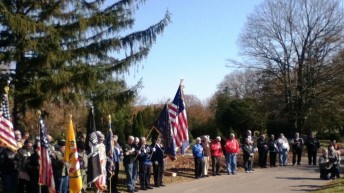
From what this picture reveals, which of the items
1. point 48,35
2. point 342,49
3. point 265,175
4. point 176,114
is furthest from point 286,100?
point 48,35

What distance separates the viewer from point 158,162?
1864cm

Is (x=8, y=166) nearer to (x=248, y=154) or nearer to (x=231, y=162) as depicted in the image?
(x=231, y=162)

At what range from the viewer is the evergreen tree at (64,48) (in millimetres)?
16531

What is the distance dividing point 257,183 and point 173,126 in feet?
12.4

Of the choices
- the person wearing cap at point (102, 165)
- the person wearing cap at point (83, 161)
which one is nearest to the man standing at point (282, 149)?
the person wearing cap at point (102, 165)

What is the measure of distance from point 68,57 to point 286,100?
23965 millimetres

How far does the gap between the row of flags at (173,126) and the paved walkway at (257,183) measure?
4.65 ft

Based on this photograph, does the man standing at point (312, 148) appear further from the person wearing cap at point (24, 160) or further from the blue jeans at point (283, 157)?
the person wearing cap at point (24, 160)

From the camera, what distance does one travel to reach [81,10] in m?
18.6

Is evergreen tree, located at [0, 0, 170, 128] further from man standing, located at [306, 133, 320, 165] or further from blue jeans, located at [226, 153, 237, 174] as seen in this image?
man standing, located at [306, 133, 320, 165]

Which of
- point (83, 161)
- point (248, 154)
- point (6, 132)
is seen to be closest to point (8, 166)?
point (6, 132)

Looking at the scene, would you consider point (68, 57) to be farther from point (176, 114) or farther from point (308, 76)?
point (308, 76)

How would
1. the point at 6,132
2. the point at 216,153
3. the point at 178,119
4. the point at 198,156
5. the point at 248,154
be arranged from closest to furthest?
the point at 6,132
the point at 178,119
the point at 198,156
the point at 216,153
the point at 248,154

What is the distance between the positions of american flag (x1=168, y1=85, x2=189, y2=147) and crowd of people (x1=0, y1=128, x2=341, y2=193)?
0.75m
